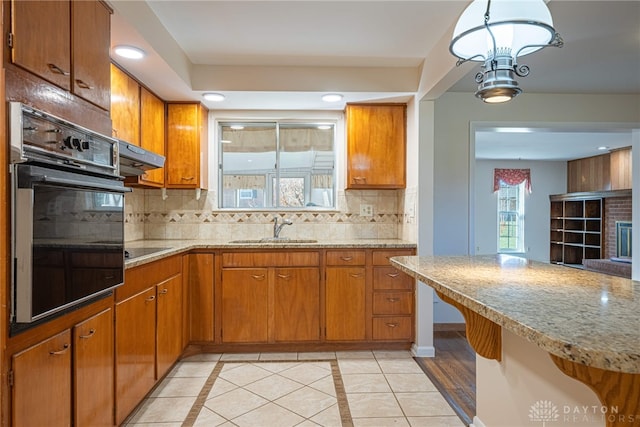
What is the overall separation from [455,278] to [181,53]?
2.46 meters

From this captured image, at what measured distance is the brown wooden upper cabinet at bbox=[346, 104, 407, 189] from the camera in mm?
3309

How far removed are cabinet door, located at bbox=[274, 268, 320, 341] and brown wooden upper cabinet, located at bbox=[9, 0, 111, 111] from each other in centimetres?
181

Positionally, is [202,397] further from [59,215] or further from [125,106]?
[125,106]

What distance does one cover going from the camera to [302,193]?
3.73 meters

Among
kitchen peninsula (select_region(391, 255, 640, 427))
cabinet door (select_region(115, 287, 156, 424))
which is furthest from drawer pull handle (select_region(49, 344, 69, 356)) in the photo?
kitchen peninsula (select_region(391, 255, 640, 427))

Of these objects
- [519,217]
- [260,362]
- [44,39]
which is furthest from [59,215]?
[519,217]

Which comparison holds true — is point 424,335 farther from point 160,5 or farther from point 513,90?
point 160,5

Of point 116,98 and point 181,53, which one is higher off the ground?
point 181,53

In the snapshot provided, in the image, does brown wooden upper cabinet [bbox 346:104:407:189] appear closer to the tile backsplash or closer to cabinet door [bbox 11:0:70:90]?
the tile backsplash

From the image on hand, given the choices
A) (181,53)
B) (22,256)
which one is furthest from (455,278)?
(181,53)

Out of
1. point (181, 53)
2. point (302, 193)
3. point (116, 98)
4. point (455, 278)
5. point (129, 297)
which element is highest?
point (181, 53)

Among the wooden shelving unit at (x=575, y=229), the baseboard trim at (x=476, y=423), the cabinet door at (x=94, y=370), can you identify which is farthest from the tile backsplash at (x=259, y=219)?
the wooden shelving unit at (x=575, y=229)

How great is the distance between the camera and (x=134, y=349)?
2021mm

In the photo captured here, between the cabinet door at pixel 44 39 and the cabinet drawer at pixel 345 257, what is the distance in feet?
6.92
